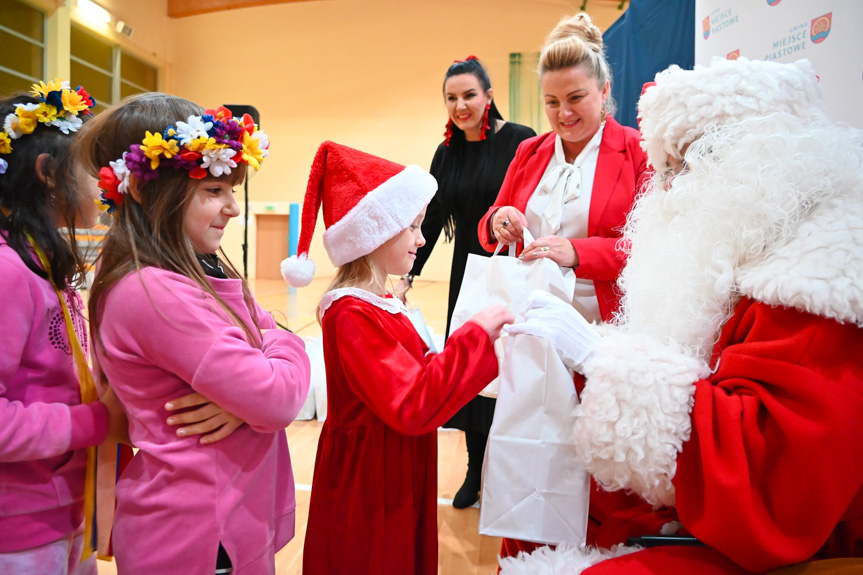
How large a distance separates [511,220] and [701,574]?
108 centimetres

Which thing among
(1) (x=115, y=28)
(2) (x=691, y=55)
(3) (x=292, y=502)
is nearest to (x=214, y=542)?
(3) (x=292, y=502)

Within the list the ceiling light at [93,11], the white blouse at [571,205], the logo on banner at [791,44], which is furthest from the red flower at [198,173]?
the ceiling light at [93,11]

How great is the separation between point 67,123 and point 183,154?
40cm

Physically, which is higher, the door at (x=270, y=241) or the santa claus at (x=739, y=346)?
the door at (x=270, y=241)

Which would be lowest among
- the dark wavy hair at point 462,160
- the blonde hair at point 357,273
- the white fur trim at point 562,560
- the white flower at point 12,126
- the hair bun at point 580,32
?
the white fur trim at point 562,560

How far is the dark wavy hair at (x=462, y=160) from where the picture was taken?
96.6 inches

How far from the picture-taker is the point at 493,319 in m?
1.25

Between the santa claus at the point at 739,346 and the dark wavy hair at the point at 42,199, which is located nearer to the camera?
the santa claus at the point at 739,346

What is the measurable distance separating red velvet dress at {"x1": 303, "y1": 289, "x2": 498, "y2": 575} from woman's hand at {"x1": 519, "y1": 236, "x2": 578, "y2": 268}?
1.26 ft

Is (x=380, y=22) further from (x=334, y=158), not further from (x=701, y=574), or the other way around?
(x=701, y=574)

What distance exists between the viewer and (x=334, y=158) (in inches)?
54.2

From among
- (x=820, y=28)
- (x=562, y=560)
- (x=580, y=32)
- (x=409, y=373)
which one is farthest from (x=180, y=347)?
(x=820, y=28)

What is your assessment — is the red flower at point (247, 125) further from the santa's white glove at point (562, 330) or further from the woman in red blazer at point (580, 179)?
the woman in red blazer at point (580, 179)

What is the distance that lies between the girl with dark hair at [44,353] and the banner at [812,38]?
2141 millimetres
